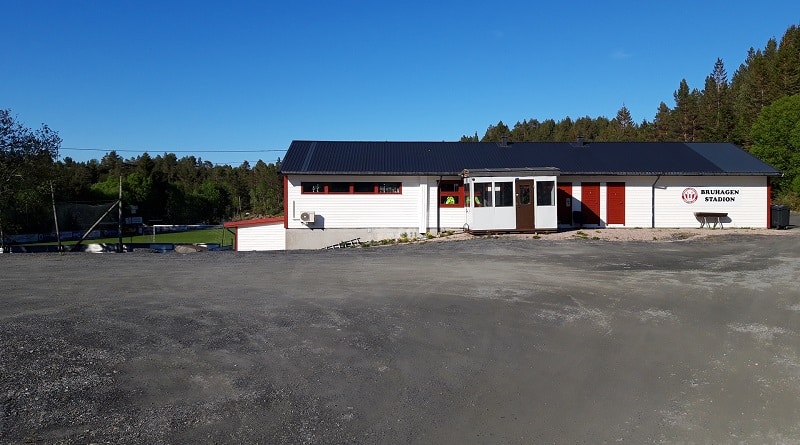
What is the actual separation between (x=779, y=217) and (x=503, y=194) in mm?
13508

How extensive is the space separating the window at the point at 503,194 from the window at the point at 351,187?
4780mm

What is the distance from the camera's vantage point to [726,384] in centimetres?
563

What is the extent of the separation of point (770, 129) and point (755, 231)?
39044mm

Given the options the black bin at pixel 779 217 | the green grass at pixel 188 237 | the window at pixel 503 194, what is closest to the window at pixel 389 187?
the window at pixel 503 194

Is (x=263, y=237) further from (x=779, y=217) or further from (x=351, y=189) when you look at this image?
(x=779, y=217)

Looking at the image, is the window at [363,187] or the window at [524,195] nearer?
the window at [524,195]

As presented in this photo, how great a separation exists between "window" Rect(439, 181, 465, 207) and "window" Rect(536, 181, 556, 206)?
405 centimetres

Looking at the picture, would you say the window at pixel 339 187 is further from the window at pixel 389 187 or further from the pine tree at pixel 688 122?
the pine tree at pixel 688 122

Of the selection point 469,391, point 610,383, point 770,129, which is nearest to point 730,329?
point 610,383

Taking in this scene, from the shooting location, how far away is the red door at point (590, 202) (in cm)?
2653

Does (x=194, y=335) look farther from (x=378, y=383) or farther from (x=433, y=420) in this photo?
(x=433, y=420)

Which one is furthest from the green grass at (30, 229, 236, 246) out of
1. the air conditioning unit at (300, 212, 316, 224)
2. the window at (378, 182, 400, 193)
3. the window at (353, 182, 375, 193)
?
the window at (378, 182, 400, 193)

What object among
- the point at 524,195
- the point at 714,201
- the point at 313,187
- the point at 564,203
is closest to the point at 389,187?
the point at 313,187

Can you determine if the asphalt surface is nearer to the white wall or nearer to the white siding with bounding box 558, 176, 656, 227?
the white siding with bounding box 558, 176, 656, 227
